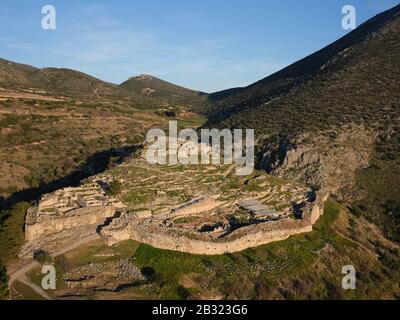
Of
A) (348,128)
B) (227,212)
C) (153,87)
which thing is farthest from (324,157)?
(153,87)

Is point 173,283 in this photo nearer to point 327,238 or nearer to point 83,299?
point 83,299

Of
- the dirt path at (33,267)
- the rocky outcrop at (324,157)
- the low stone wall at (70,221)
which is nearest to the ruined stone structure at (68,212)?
the low stone wall at (70,221)

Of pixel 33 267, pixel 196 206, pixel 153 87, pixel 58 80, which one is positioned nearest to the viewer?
pixel 33 267

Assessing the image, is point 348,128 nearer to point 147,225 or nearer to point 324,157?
point 324,157

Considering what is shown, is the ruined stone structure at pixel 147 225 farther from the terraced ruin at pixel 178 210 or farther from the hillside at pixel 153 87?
the hillside at pixel 153 87

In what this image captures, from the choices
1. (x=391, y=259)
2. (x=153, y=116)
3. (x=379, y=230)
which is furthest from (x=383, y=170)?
(x=153, y=116)

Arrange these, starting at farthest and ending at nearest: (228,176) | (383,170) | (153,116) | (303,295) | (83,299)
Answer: (153,116) → (383,170) → (228,176) → (303,295) → (83,299)
